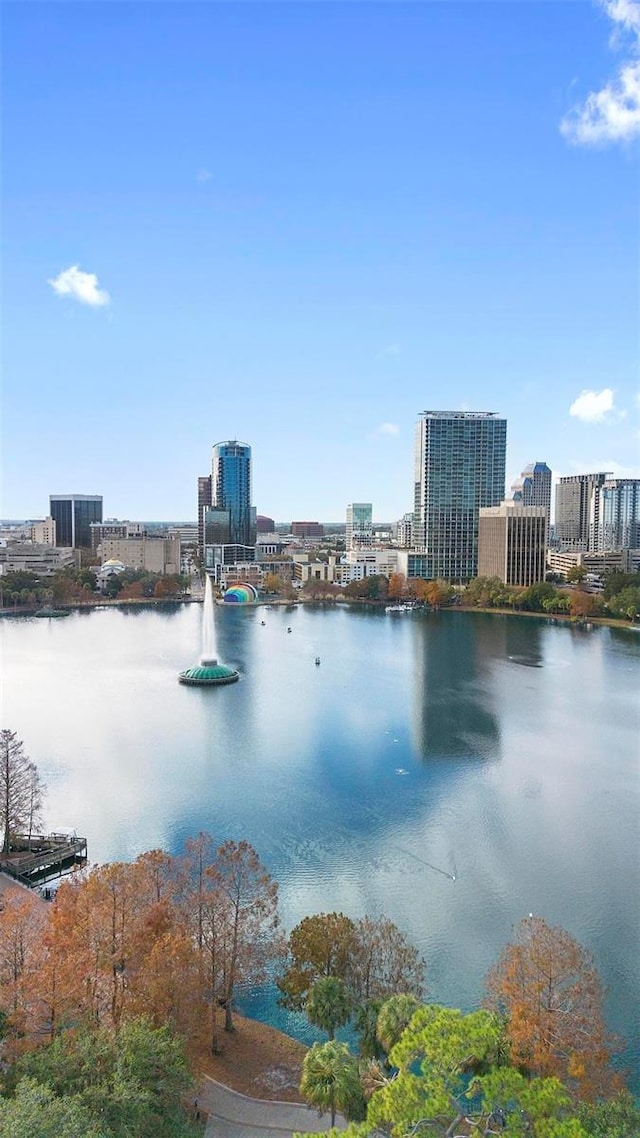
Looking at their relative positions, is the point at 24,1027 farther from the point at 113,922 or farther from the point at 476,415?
the point at 476,415

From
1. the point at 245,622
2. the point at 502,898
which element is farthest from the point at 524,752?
the point at 245,622

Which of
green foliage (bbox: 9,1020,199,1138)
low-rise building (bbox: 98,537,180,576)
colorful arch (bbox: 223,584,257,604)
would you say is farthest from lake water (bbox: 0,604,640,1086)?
low-rise building (bbox: 98,537,180,576)

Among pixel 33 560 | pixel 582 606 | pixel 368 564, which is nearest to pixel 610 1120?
pixel 582 606

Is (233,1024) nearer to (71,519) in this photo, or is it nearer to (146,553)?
(146,553)

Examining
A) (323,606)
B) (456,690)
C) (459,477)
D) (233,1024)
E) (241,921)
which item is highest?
(459,477)

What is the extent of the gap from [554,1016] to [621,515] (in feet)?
153

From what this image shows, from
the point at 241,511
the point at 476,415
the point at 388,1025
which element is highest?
the point at 476,415

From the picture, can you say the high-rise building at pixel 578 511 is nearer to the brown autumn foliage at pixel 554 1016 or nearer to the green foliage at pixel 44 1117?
the brown autumn foliage at pixel 554 1016

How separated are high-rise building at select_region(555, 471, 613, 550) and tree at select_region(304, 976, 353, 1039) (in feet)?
155

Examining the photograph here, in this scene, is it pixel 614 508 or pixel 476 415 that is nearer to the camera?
pixel 476 415

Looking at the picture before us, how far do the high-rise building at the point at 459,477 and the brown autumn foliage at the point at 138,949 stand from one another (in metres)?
34.9

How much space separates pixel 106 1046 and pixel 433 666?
15.2 meters

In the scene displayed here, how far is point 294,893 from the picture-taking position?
7699 millimetres

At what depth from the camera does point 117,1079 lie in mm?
3980
